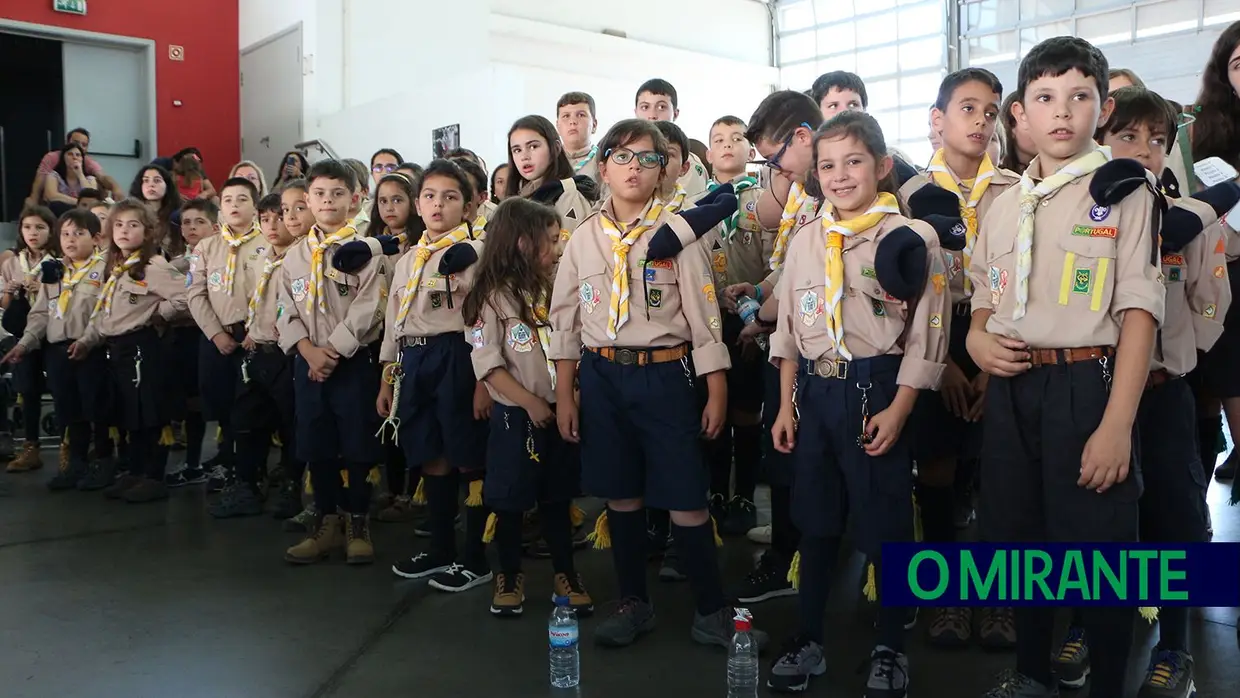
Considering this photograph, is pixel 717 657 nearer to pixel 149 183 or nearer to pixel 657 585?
pixel 657 585

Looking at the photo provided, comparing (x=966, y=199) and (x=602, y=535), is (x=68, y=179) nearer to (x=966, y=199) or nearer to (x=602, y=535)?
(x=602, y=535)

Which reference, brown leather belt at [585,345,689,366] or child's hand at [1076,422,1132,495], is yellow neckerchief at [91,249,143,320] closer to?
brown leather belt at [585,345,689,366]

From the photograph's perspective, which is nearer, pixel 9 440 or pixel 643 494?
pixel 643 494

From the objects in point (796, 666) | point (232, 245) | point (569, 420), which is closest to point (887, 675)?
point (796, 666)

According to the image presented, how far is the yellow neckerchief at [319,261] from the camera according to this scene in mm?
3594

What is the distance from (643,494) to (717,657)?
47 cm

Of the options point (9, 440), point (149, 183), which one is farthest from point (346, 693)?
point (9, 440)

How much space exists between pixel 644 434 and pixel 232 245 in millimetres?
2630

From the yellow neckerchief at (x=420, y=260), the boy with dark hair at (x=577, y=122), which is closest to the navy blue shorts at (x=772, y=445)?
the yellow neckerchief at (x=420, y=260)

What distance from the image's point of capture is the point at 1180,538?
2.26 m

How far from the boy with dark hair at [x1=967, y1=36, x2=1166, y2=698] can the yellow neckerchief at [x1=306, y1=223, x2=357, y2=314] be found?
2.33m

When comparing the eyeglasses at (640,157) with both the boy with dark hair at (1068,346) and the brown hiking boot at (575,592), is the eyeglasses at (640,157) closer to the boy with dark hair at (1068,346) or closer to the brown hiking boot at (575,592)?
the boy with dark hair at (1068,346)

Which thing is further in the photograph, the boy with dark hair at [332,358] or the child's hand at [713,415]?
the boy with dark hair at [332,358]

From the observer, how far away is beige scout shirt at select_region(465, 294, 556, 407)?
9.87 feet
